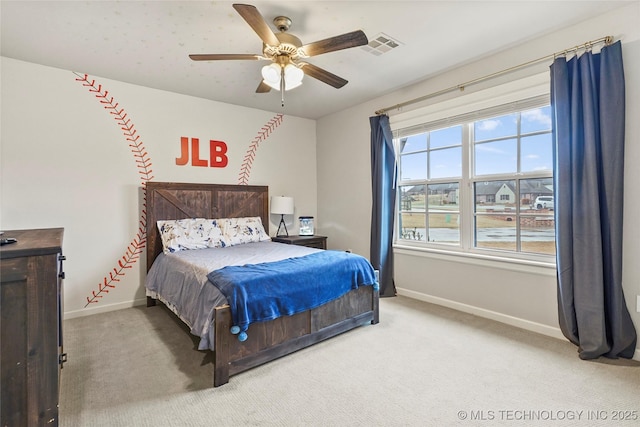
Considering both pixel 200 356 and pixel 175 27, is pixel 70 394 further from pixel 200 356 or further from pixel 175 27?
pixel 175 27

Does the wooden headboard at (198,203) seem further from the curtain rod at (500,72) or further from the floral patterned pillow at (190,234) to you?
the curtain rod at (500,72)

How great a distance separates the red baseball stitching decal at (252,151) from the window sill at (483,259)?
7.37ft

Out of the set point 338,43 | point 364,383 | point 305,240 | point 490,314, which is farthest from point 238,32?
point 490,314

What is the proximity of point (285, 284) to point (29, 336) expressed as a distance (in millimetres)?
1403

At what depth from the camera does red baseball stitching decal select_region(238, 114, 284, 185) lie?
443 cm

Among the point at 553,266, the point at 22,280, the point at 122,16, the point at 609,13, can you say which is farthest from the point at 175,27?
the point at 553,266

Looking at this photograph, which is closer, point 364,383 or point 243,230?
point 364,383

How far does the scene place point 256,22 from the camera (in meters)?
1.87

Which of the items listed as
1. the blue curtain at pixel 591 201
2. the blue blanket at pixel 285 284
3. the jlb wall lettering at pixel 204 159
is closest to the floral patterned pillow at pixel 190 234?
the jlb wall lettering at pixel 204 159

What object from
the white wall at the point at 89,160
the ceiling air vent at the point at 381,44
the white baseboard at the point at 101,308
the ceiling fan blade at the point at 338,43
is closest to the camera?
the ceiling fan blade at the point at 338,43

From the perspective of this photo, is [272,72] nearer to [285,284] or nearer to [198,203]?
[285,284]

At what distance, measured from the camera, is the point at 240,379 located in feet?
6.91

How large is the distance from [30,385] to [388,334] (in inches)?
92.8

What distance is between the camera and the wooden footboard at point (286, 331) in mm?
2047
